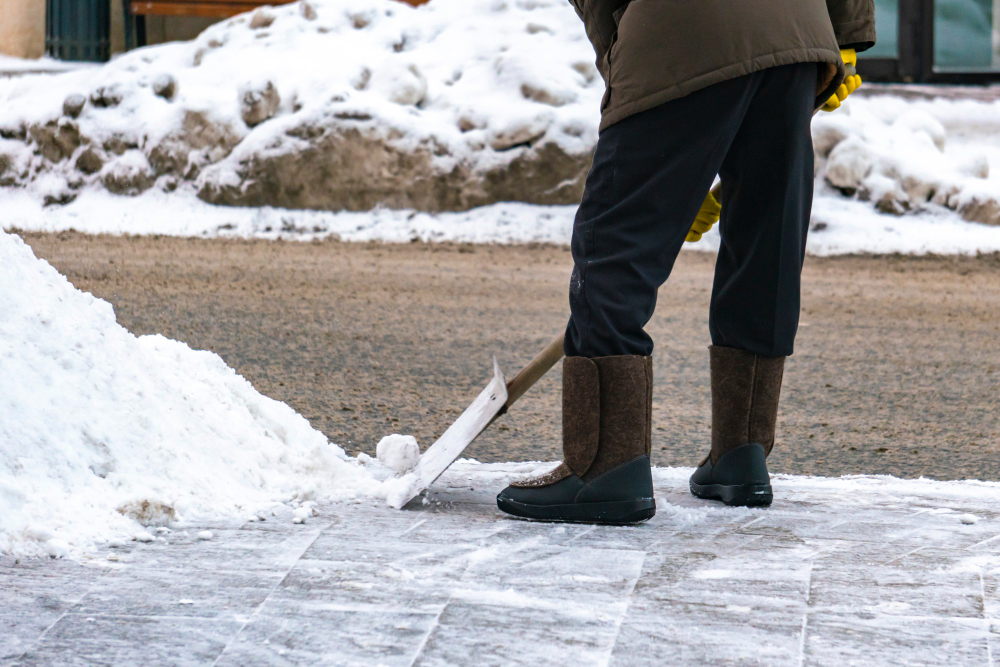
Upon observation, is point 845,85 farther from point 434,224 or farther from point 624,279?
point 434,224

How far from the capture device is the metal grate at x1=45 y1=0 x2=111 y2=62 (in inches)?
474

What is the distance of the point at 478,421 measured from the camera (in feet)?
7.60

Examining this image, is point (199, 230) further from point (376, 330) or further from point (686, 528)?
point (686, 528)

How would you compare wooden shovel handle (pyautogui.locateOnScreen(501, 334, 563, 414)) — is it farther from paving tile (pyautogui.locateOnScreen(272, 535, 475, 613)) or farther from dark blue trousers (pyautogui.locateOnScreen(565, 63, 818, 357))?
paving tile (pyautogui.locateOnScreen(272, 535, 475, 613))

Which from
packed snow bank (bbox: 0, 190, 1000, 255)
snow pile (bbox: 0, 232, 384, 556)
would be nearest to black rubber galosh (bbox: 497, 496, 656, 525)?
snow pile (bbox: 0, 232, 384, 556)

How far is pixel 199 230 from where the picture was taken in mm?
7387

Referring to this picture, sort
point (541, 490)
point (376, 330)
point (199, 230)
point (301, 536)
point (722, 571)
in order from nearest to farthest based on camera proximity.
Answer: point (722, 571) → point (301, 536) → point (541, 490) → point (376, 330) → point (199, 230)

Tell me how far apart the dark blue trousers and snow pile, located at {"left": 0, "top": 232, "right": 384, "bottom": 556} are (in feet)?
2.23

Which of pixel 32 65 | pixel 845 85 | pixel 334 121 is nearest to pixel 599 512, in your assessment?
pixel 845 85

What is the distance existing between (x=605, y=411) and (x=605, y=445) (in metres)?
0.07

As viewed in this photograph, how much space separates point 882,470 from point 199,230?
548 centimetres

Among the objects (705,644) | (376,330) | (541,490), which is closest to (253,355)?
(376,330)

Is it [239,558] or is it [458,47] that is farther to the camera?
[458,47]

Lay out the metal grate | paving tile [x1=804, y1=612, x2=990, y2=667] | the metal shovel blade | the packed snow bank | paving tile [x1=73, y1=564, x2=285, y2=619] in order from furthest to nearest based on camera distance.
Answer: the metal grate → the packed snow bank → the metal shovel blade → paving tile [x1=73, y1=564, x2=285, y2=619] → paving tile [x1=804, y1=612, x2=990, y2=667]
